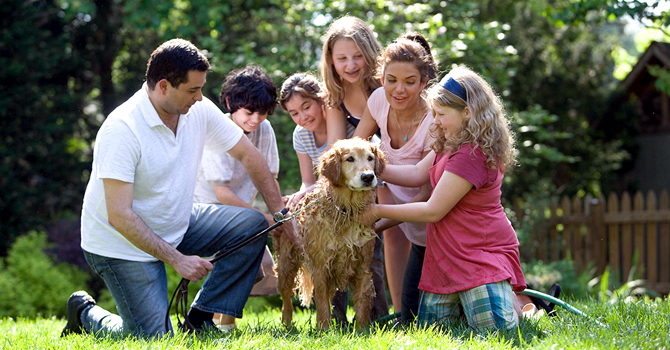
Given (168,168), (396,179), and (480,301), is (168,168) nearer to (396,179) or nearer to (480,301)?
(396,179)

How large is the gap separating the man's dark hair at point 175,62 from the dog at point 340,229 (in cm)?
108

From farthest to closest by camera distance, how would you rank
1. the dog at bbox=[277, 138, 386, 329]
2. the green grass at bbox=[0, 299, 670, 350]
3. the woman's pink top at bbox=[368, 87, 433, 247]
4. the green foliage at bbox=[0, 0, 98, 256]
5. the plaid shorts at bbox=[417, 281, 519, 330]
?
the green foliage at bbox=[0, 0, 98, 256] → the woman's pink top at bbox=[368, 87, 433, 247] → the dog at bbox=[277, 138, 386, 329] → the plaid shorts at bbox=[417, 281, 519, 330] → the green grass at bbox=[0, 299, 670, 350]

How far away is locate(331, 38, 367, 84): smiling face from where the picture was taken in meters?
4.38

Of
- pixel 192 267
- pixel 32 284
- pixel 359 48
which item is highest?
pixel 359 48

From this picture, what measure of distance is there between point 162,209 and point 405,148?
1.82 metres

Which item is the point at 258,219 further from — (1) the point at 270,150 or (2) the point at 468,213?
(2) the point at 468,213

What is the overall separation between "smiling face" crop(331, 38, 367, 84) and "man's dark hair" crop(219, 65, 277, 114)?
0.63 m

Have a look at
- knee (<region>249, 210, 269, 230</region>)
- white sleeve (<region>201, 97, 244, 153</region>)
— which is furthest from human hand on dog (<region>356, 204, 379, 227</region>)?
white sleeve (<region>201, 97, 244, 153</region>)

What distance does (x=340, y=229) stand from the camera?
149 inches

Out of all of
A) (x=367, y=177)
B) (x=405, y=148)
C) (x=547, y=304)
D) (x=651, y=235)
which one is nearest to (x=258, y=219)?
(x=367, y=177)

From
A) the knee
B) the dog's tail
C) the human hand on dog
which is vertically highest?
the human hand on dog

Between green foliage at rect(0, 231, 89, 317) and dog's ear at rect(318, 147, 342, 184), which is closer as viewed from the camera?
dog's ear at rect(318, 147, 342, 184)

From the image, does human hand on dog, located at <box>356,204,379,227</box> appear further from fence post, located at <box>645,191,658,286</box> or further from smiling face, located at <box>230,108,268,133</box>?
fence post, located at <box>645,191,658,286</box>

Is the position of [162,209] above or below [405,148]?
below
